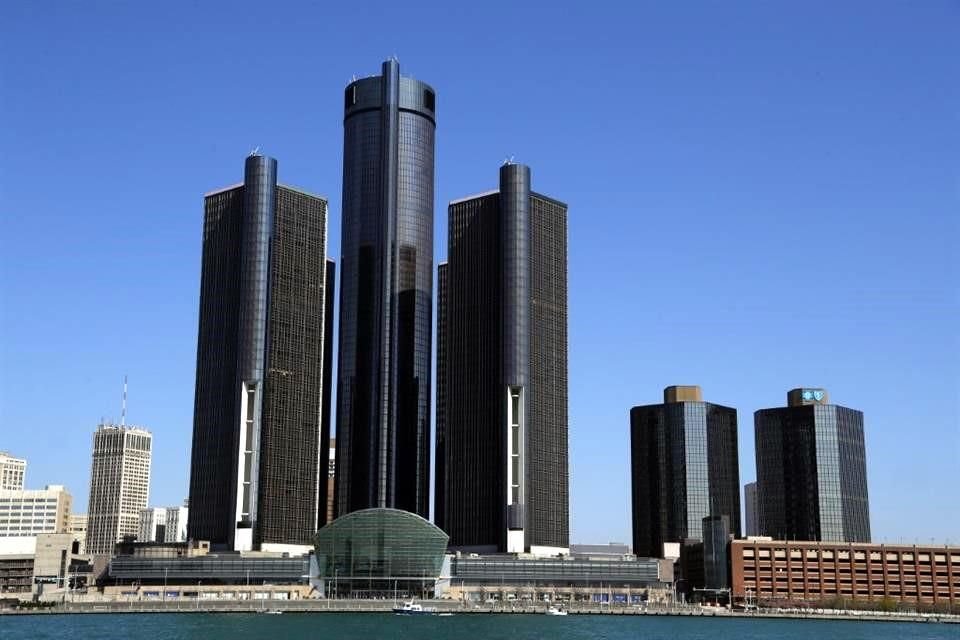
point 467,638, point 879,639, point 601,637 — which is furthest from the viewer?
point 879,639

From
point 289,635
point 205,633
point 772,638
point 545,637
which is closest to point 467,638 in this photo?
point 545,637

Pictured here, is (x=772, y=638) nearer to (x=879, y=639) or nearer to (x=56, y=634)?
(x=879, y=639)

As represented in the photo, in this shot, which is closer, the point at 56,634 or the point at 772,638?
the point at 56,634

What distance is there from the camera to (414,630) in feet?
625

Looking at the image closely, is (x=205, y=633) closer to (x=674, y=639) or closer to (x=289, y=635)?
(x=289, y=635)

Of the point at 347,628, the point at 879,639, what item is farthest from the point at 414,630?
the point at 879,639

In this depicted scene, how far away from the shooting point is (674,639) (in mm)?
186500

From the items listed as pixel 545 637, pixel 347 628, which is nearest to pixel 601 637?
pixel 545 637

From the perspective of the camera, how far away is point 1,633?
612ft

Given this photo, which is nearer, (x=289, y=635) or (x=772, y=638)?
(x=289, y=635)

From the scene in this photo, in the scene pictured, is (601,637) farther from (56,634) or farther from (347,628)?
(56,634)

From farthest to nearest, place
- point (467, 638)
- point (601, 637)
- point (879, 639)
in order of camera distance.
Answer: point (879, 639) → point (601, 637) → point (467, 638)

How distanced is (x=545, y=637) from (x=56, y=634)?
231 feet

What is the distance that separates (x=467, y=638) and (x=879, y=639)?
68.6m
